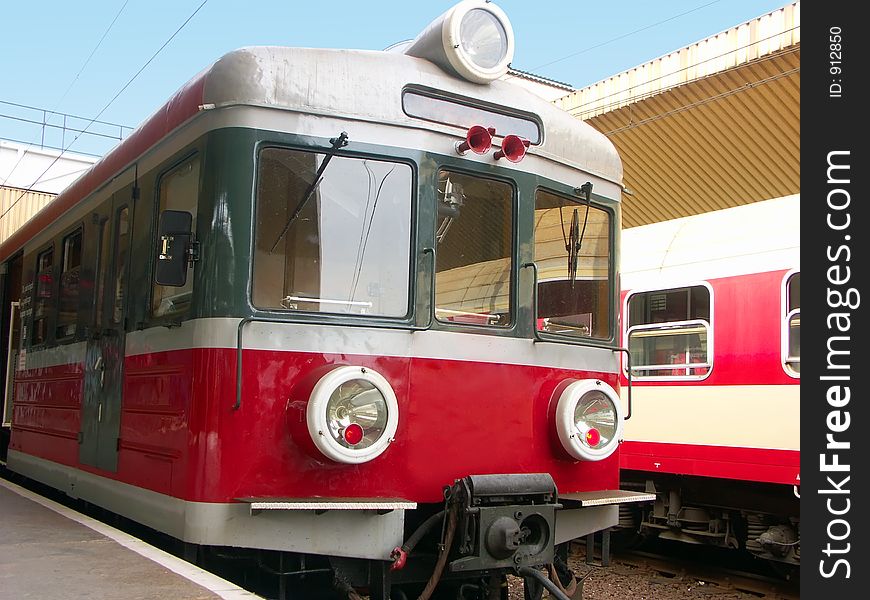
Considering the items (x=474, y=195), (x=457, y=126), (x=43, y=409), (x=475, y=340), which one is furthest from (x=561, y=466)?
(x=43, y=409)

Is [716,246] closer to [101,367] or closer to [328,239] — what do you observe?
[328,239]

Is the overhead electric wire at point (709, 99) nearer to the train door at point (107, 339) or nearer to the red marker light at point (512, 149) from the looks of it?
the red marker light at point (512, 149)

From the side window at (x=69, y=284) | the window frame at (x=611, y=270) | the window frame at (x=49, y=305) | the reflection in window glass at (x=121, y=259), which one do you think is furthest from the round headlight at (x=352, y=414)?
the window frame at (x=49, y=305)

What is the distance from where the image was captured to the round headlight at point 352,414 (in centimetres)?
407

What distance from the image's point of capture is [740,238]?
8.38 m

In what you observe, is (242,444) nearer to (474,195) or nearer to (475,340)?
(475,340)

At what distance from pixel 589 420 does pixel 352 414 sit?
4.55 ft

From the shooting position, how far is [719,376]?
820cm

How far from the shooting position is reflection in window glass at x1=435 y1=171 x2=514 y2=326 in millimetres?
4652

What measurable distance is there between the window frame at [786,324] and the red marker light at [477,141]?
162 inches

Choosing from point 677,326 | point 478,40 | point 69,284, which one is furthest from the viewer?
point 677,326

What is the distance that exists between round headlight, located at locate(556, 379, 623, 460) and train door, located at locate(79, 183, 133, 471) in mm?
2482

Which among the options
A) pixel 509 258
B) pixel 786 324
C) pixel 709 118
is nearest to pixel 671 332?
pixel 786 324

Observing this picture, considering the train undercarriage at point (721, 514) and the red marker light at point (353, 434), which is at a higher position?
the red marker light at point (353, 434)
